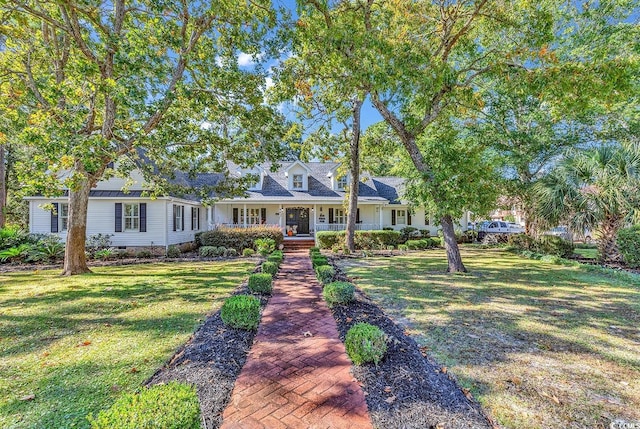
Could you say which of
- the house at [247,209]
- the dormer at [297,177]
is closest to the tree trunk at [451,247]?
the house at [247,209]

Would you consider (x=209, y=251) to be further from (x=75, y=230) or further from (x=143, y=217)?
(x=75, y=230)

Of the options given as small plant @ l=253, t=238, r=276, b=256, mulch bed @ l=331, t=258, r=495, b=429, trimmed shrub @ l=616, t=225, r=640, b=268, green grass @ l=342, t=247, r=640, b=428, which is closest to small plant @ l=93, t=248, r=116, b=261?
small plant @ l=253, t=238, r=276, b=256

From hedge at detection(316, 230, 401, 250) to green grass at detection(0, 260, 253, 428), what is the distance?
9004 millimetres

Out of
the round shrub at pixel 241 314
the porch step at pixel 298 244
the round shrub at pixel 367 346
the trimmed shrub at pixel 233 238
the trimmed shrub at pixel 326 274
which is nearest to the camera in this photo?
the round shrub at pixel 367 346

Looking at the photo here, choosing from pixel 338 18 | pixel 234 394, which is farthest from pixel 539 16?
pixel 234 394

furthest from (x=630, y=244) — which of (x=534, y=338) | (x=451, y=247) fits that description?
(x=534, y=338)

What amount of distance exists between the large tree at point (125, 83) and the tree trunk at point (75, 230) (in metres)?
0.03

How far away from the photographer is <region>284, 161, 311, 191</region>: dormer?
72.7 feet

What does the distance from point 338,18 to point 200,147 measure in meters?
6.73

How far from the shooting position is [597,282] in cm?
880

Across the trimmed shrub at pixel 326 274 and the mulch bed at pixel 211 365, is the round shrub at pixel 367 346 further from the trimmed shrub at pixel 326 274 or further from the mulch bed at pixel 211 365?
the trimmed shrub at pixel 326 274

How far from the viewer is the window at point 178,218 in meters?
16.4

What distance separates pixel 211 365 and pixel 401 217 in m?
22.0

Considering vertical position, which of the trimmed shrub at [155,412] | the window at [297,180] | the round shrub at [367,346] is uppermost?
the window at [297,180]
